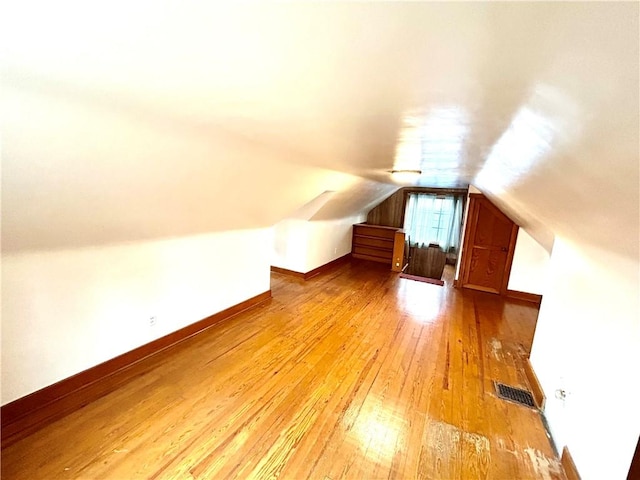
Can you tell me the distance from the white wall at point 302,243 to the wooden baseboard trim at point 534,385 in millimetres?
3422

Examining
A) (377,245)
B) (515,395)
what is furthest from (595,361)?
(377,245)

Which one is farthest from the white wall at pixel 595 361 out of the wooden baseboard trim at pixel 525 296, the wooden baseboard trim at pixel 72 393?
the wooden baseboard trim at pixel 72 393

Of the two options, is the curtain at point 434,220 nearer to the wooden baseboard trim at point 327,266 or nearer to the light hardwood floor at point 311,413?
the wooden baseboard trim at point 327,266

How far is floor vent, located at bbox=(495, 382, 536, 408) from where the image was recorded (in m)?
2.47

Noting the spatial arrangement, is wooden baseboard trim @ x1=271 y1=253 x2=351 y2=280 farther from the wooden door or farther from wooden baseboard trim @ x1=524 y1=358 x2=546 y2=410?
wooden baseboard trim @ x1=524 y1=358 x2=546 y2=410

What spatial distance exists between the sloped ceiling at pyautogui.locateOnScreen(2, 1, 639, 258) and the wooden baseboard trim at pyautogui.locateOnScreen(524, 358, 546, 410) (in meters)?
1.57

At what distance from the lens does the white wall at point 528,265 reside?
15.7ft

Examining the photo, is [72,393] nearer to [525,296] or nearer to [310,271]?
[310,271]

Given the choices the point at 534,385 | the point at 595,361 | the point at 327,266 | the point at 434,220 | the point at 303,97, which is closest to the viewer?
the point at 303,97

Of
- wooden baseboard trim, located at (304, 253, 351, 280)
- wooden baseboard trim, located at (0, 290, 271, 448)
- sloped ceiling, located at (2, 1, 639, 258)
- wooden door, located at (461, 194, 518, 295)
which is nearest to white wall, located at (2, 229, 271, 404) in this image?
wooden baseboard trim, located at (0, 290, 271, 448)

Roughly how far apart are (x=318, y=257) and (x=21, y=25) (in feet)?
16.8

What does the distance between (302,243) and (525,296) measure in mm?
3897

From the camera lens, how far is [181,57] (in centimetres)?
81

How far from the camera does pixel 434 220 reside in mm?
7762
